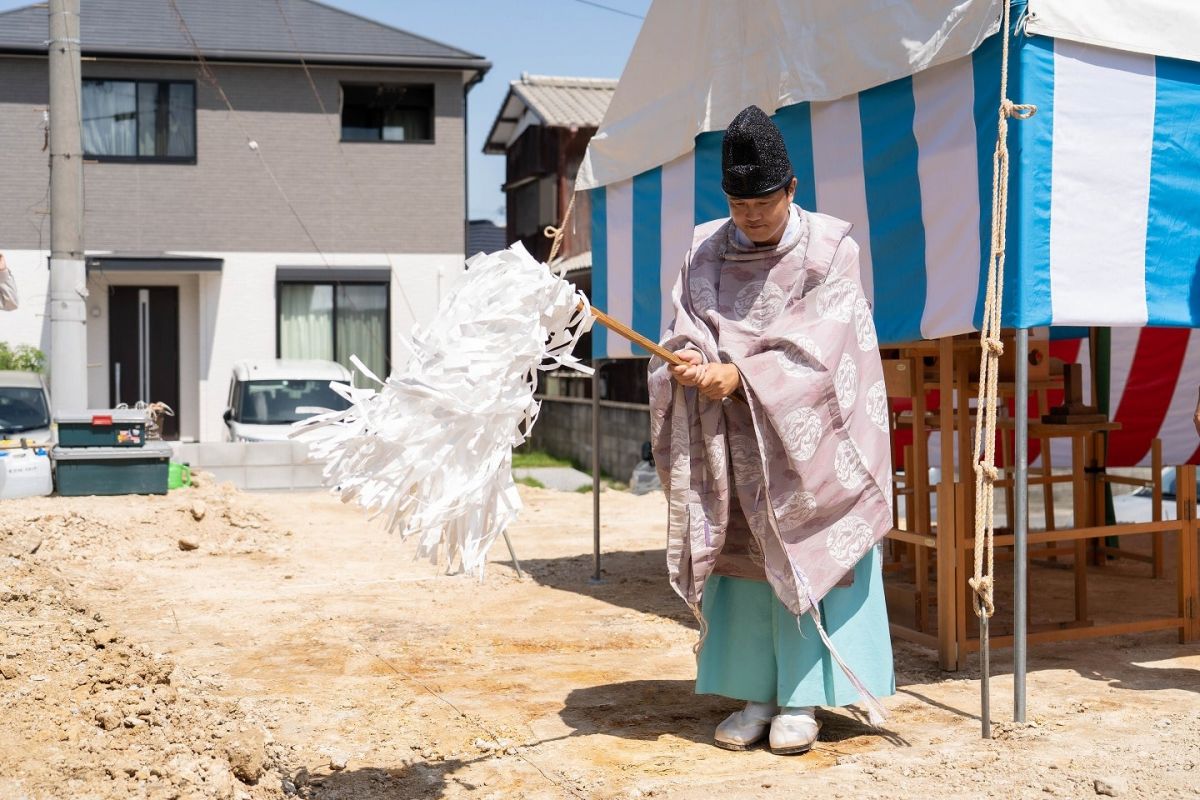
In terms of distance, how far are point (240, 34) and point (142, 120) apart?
5.73 feet

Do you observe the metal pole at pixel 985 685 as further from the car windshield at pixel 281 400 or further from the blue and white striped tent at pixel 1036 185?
the car windshield at pixel 281 400

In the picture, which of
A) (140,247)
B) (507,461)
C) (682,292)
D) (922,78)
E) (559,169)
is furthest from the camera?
(559,169)

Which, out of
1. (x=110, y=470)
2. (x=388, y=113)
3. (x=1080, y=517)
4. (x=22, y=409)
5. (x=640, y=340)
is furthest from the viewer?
(x=388, y=113)

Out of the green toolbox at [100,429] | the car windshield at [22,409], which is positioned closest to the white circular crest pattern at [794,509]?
the green toolbox at [100,429]

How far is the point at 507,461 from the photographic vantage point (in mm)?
2988

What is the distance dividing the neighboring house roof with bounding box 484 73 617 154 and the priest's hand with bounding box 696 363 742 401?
19.2 m

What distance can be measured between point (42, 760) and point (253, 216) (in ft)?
43.9

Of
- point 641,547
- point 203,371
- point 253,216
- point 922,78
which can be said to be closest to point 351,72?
point 253,216

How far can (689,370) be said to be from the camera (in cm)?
319

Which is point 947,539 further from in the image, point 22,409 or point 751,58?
point 22,409

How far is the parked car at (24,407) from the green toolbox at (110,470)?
132 cm

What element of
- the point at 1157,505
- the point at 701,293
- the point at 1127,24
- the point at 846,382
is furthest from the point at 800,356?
the point at 1157,505

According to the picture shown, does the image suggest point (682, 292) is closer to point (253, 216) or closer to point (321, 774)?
point (321, 774)

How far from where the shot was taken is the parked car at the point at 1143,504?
28.5ft
